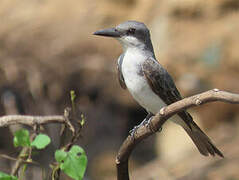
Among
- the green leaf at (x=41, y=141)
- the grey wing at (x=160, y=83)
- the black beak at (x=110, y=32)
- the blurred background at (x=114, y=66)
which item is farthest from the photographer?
the blurred background at (x=114, y=66)

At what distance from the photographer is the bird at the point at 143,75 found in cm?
391

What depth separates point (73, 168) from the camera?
296 centimetres

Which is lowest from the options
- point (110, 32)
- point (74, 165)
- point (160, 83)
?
point (74, 165)

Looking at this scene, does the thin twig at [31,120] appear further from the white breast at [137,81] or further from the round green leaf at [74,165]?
the white breast at [137,81]

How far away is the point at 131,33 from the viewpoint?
13.1 feet

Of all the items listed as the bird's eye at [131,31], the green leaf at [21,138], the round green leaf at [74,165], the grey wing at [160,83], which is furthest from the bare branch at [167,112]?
the bird's eye at [131,31]

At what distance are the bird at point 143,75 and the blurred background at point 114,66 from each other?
2.81 metres

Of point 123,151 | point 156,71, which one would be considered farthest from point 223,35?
point 123,151

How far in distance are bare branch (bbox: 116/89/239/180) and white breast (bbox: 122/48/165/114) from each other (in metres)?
0.64

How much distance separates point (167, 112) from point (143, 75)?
3.75 ft

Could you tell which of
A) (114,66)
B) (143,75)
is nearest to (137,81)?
(143,75)

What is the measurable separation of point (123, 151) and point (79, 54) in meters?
5.06

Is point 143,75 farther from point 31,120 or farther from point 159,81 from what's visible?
point 31,120

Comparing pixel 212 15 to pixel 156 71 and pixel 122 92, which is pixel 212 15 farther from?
pixel 156 71
